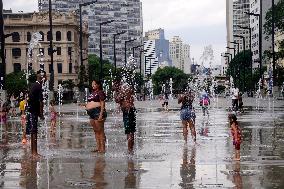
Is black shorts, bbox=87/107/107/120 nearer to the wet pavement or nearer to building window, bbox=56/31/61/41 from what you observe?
the wet pavement

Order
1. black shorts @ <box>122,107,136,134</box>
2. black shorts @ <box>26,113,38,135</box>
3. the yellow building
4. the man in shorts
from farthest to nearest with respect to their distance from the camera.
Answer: the yellow building → black shorts @ <box>122,107,136,134</box> → the man in shorts → black shorts @ <box>26,113,38,135</box>

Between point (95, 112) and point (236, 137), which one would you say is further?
point (95, 112)

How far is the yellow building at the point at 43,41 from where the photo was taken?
12338cm

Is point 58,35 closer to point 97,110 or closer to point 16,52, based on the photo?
point 16,52

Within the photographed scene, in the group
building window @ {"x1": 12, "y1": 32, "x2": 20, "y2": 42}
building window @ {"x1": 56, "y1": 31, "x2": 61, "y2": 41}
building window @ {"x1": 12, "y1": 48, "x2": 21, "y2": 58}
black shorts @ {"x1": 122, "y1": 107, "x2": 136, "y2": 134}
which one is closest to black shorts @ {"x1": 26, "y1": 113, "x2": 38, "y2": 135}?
black shorts @ {"x1": 122, "y1": 107, "x2": 136, "y2": 134}

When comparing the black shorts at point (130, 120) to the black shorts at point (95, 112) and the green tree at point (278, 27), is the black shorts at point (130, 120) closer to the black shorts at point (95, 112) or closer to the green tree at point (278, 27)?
the black shorts at point (95, 112)

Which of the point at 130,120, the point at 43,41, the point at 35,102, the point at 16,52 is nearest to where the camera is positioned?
the point at 35,102

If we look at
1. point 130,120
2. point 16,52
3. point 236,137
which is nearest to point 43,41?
point 16,52

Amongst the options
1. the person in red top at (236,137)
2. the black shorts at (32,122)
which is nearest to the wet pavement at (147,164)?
the person in red top at (236,137)

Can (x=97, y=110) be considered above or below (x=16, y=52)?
below

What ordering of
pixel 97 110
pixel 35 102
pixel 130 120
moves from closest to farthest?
1. pixel 35 102
2. pixel 97 110
3. pixel 130 120

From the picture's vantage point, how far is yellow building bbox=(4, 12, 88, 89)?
123 meters

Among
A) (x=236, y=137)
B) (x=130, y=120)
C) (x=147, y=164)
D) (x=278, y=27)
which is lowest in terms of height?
(x=147, y=164)

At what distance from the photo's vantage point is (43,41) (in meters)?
124
